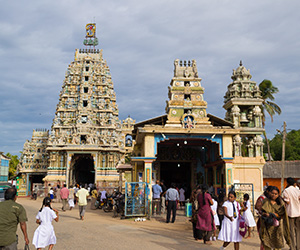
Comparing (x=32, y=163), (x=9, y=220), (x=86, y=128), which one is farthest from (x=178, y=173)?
(x=32, y=163)

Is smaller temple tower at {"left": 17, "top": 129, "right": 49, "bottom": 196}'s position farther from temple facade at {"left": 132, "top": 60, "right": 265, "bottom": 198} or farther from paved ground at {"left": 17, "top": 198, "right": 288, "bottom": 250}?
paved ground at {"left": 17, "top": 198, "right": 288, "bottom": 250}

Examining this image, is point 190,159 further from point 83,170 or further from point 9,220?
point 83,170

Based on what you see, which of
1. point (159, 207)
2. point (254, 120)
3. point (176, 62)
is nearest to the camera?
point (159, 207)

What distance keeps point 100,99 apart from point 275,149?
26093 millimetres

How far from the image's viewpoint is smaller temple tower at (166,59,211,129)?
51.4ft

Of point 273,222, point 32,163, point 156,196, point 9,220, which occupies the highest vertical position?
point 32,163

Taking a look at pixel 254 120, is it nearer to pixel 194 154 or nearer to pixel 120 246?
pixel 194 154

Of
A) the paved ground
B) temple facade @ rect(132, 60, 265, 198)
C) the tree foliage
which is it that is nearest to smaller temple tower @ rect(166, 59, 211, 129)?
temple facade @ rect(132, 60, 265, 198)

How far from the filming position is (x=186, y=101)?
16391mm

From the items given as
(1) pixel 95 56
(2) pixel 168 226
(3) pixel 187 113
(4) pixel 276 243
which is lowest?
(2) pixel 168 226

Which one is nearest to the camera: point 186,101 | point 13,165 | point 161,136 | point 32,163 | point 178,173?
point 161,136

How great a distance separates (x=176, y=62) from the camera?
18688mm

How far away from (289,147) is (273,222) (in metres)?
36.8

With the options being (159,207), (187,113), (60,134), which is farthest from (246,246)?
(60,134)
